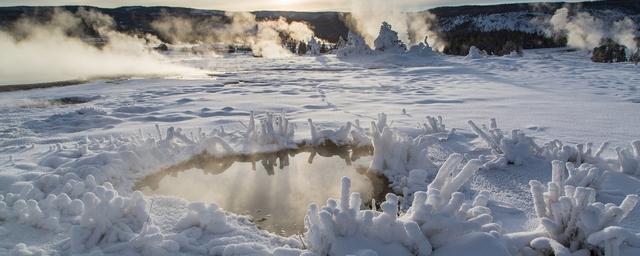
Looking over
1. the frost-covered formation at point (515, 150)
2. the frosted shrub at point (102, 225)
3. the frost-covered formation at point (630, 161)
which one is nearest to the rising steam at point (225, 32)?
the frost-covered formation at point (515, 150)

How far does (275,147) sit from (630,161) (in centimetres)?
321

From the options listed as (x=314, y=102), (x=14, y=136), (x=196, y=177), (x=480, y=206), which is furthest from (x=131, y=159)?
(x=314, y=102)

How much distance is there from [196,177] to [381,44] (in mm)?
16808

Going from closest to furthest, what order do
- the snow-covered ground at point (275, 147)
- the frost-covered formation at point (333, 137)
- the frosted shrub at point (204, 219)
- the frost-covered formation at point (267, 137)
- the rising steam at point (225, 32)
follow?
the snow-covered ground at point (275, 147) < the frosted shrub at point (204, 219) < the frost-covered formation at point (267, 137) < the frost-covered formation at point (333, 137) < the rising steam at point (225, 32)

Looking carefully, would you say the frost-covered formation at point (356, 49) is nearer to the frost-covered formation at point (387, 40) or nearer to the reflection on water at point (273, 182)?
the frost-covered formation at point (387, 40)

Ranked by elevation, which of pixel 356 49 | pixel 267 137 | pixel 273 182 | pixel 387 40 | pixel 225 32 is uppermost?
pixel 225 32

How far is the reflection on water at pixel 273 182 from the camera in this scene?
11.8 feet

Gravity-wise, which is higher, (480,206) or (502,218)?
(480,206)

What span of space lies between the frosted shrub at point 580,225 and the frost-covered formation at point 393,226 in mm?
271

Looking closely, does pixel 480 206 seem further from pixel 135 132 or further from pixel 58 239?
pixel 135 132

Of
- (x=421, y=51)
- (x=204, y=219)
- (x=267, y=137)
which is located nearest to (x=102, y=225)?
(x=204, y=219)

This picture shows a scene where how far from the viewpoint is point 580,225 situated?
2.42m

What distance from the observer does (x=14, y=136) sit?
6.09 meters

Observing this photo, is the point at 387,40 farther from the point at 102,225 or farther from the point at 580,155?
the point at 102,225
